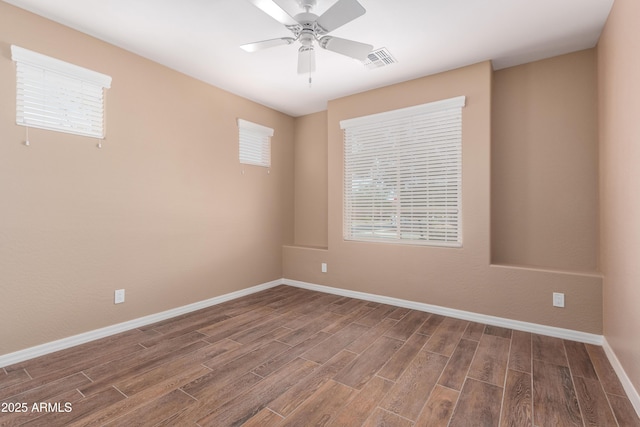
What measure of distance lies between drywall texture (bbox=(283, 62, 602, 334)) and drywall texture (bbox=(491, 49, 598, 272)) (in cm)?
29

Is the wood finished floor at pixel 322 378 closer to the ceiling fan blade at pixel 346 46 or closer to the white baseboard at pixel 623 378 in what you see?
the white baseboard at pixel 623 378

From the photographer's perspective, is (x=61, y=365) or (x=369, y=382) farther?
(x=61, y=365)

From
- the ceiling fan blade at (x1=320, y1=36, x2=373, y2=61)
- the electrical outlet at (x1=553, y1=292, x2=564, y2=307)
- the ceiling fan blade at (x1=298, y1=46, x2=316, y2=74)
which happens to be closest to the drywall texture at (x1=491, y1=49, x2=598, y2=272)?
the electrical outlet at (x1=553, y1=292, x2=564, y2=307)

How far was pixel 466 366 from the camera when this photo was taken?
2.29m

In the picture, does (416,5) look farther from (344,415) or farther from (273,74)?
(344,415)

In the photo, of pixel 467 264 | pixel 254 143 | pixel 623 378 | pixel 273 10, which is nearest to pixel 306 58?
pixel 273 10

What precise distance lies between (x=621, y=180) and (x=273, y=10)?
2.71m

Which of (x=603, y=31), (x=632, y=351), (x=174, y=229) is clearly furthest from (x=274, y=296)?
(x=603, y=31)

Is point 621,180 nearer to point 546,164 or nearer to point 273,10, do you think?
point 546,164

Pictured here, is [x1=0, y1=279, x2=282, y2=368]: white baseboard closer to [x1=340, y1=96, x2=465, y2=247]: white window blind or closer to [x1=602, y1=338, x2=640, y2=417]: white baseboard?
[x1=340, y1=96, x2=465, y2=247]: white window blind

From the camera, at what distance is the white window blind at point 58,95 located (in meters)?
2.36

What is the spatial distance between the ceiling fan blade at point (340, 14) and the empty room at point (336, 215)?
2 cm

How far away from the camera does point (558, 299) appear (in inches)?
111

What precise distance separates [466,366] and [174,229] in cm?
314
